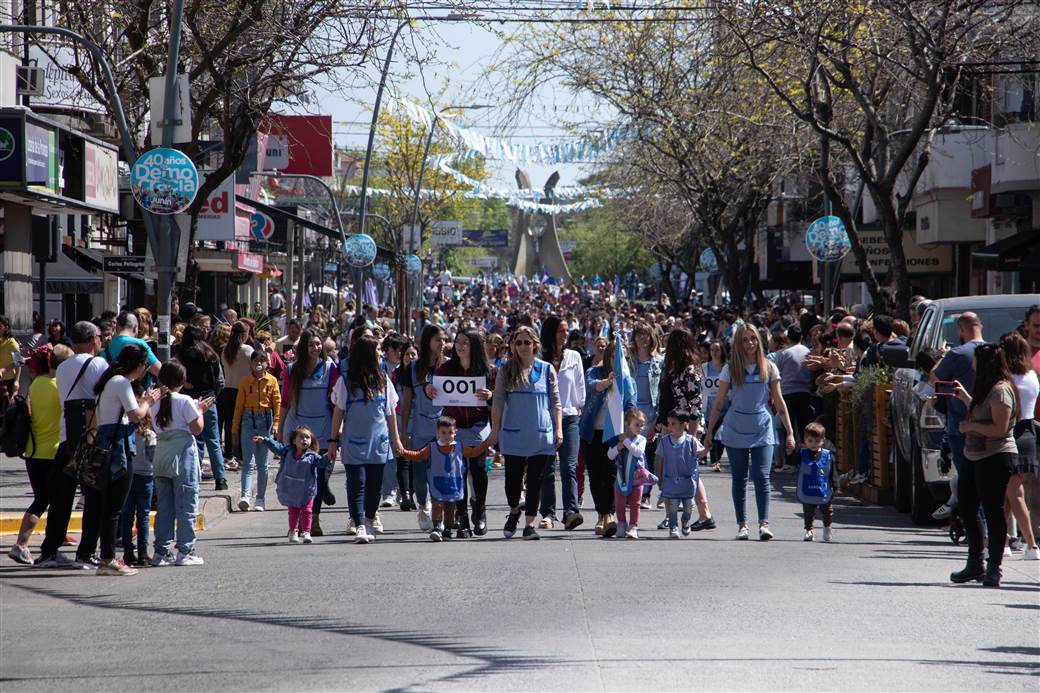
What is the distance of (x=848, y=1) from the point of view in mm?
18953

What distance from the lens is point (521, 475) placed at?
1248cm

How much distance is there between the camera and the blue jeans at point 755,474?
12.4 meters

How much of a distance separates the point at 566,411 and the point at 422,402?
1.47 meters

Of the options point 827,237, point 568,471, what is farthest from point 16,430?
point 827,237

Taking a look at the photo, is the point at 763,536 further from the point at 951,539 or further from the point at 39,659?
the point at 39,659

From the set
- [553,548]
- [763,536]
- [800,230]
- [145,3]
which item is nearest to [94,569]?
[553,548]

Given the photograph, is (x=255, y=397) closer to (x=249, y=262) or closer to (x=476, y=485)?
(x=476, y=485)

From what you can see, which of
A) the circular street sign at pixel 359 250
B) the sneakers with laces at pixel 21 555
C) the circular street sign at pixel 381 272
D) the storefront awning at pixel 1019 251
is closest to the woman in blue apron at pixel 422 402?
the sneakers with laces at pixel 21 555

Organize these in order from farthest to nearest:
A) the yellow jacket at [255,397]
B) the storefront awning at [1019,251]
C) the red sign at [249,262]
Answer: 1. the red sign at [249,262]
2. the storefront awning at [1019,251]
3. the yellow jacket at [255,397]

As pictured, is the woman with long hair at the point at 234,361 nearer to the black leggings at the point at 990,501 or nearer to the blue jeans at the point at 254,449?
the blue jeans at the point at 254,449

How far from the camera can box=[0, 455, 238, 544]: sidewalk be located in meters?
13.1

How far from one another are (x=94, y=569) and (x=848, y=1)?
40.7 feet

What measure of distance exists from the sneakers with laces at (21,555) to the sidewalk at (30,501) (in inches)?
54.9

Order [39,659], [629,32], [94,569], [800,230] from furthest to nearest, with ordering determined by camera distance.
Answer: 1. [800,230]
2. [629,32]
3. [94,569]
4. [39,659]
